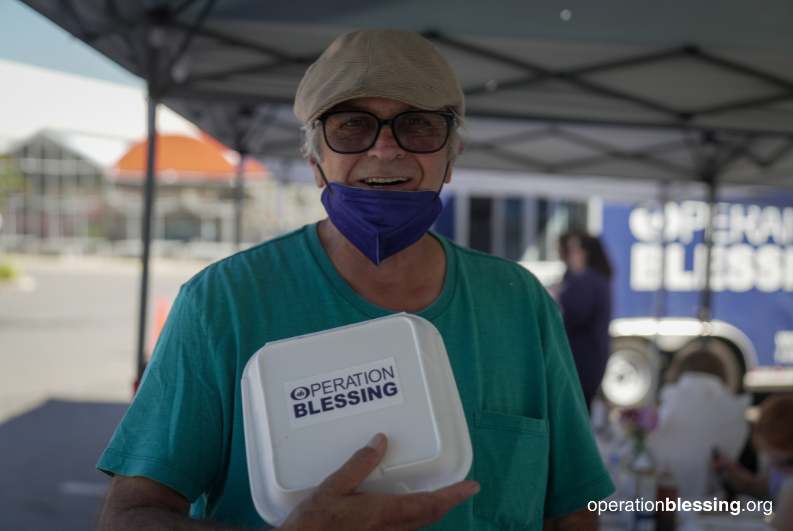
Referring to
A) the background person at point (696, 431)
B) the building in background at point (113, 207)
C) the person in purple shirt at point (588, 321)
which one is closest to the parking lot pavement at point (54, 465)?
the building in background at point (113, 207)

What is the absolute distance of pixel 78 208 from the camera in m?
29.0

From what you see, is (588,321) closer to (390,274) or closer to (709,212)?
(709,212)

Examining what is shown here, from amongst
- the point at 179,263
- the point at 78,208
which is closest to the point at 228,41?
the point at 179,263

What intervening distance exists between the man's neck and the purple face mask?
19 mm

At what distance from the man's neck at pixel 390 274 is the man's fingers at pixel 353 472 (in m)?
0.34

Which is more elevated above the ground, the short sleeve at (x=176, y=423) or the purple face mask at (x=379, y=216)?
the purple face mask at (x=379, y=216)

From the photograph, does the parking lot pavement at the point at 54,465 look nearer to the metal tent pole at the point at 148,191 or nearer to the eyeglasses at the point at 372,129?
the metal tent pole at the point at 148,191

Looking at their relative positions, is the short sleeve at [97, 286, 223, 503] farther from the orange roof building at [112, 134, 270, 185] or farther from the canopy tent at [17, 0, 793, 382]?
the orange roof building at [112, 134, 270, 185]

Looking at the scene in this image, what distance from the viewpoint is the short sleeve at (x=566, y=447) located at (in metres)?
1.17

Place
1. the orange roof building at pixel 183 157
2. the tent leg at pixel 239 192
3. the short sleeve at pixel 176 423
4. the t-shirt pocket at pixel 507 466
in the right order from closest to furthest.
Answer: the short sleeve at pixel 176 423
the t-shirt pocket at pixel 507 466
the orange roof building at pixel 183 157
the tent leg at pixel 239 192

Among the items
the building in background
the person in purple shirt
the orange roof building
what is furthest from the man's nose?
the building in background

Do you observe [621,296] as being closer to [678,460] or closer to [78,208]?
[678,460]

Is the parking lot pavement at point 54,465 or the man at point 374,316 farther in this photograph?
the parking lot pavement at point 54,465

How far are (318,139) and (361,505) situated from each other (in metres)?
0.58
